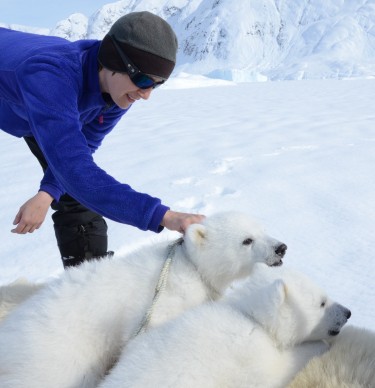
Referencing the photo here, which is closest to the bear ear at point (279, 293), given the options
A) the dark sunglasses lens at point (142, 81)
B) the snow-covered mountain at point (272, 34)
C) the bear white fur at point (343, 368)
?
the bear white fur at point (343, 368)

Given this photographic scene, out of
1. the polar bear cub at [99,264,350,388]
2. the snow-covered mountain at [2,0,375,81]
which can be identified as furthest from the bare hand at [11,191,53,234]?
the snow-covered mountain at [2,0,375,81]

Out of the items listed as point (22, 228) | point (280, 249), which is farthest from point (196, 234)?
point (22, 228)

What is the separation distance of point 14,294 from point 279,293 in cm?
136

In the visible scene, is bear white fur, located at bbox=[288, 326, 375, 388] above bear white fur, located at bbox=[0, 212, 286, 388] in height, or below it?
above

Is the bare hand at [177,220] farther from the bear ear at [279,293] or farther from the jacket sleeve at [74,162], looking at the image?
the bear ear at [279,293]

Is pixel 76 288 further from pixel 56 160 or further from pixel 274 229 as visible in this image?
pixel 274 229

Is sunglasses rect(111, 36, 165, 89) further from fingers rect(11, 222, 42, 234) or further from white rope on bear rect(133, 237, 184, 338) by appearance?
fingers rect(11, 222, 42, 234)

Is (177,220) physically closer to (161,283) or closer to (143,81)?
(161,283)

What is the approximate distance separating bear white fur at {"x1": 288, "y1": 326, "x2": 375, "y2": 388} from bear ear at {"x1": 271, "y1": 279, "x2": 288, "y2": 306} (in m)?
0.21

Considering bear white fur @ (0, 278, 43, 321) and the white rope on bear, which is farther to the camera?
bear white fur @ (0, 278, 43, 321)

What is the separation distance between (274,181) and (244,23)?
13398 cm

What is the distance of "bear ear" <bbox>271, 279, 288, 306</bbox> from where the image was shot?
1624 mm

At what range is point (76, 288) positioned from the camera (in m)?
1.92

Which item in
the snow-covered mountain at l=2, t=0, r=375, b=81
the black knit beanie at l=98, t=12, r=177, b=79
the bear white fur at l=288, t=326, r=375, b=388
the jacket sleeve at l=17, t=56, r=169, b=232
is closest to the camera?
the bear white fur at l=288, t=326, r=375, b=388
